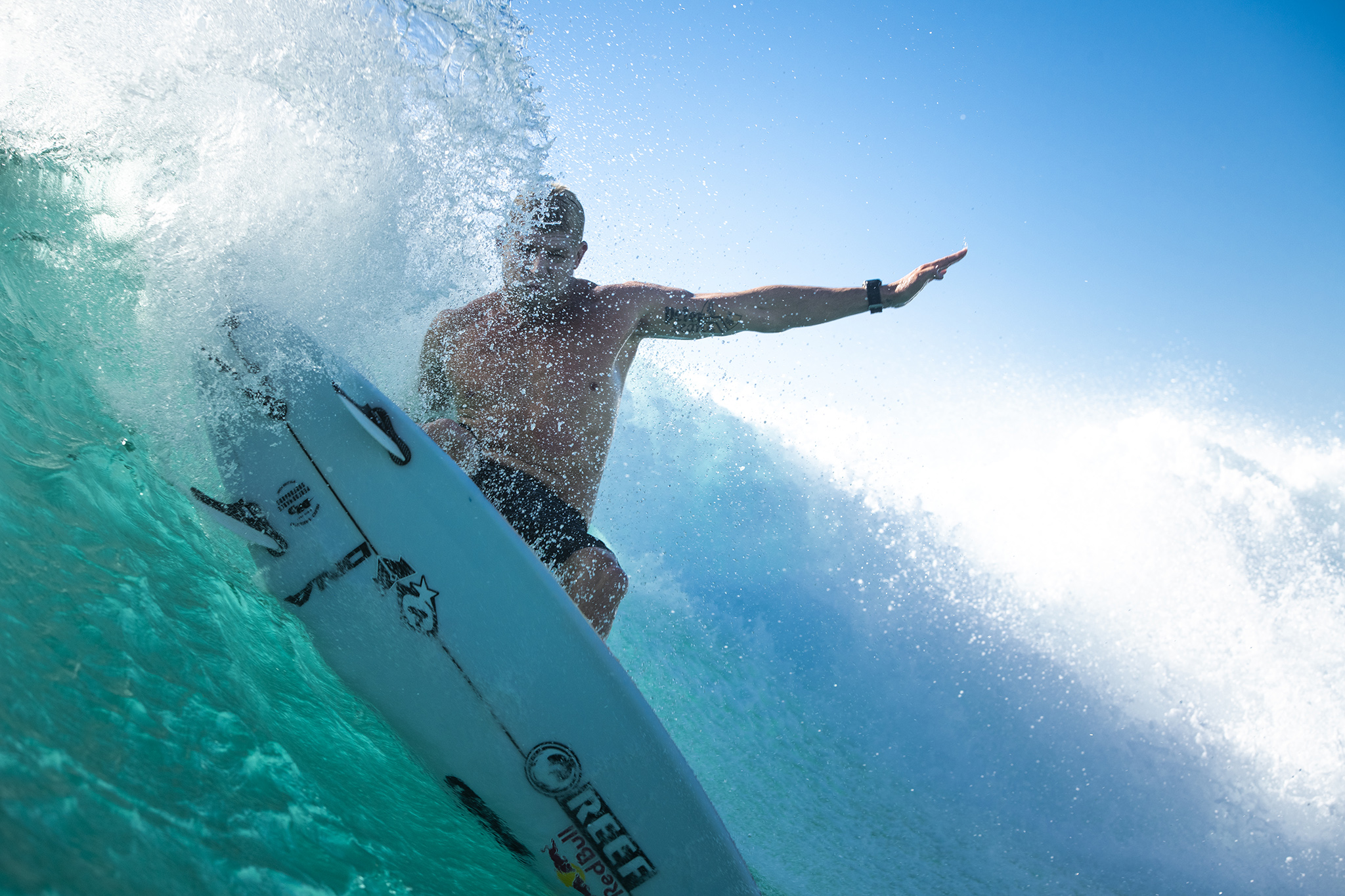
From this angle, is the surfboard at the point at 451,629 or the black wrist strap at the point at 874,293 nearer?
the surfboard at the point at 451,629

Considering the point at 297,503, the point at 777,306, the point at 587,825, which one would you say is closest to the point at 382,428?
the point at 297,503

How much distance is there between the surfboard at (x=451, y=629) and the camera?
199cm

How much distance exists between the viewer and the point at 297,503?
2316 millimetres

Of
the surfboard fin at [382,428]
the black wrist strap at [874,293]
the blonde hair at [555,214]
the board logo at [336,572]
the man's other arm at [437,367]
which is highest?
the black wrist strap at [874,293]

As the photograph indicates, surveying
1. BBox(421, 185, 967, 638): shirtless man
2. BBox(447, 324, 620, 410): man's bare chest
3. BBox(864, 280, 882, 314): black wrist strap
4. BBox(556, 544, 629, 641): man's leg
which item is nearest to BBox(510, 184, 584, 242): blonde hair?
BBox(421, 185, 967, 638): shirtless man

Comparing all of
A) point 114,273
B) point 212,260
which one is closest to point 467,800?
point 212,260

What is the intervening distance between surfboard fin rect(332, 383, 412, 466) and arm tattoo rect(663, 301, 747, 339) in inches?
48.9

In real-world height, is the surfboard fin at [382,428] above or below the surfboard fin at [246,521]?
above

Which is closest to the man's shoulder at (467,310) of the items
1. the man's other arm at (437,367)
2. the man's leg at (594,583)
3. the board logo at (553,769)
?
the man's other arm at (437,367)

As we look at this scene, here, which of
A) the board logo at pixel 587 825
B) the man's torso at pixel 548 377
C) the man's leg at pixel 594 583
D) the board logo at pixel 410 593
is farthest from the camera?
the man's torso at pixel 548 377

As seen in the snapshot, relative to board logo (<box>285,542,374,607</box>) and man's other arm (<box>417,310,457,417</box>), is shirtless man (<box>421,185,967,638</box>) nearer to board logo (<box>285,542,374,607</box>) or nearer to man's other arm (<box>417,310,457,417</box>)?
man's other arm (<box>417,310,457,417</box>)

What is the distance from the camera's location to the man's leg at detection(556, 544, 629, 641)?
8.36 ft

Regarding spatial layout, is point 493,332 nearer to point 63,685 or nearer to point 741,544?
point 63,685

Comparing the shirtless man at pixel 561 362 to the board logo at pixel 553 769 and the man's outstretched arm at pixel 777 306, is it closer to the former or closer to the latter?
the man's outstretched arm at pixel 777 306
